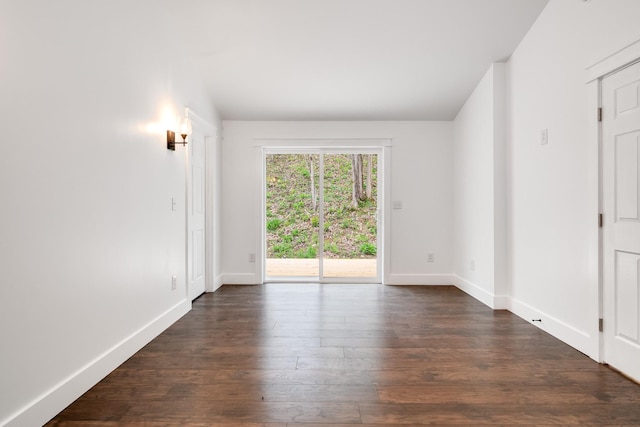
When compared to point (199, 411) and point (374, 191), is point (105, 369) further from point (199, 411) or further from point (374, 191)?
point (374, 191)

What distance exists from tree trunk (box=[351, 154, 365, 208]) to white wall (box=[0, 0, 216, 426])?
8.95ft

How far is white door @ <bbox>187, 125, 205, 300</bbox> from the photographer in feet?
13.2

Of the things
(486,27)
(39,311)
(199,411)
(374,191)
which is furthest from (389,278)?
(39,311)

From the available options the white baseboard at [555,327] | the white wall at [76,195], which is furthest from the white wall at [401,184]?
the white wall at [76,195]

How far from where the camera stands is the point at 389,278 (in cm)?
515

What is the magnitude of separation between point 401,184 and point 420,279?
1.29 m

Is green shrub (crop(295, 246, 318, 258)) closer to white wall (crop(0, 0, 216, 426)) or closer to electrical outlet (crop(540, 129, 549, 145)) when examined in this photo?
white wall (crop(0, 0, 216, 426))

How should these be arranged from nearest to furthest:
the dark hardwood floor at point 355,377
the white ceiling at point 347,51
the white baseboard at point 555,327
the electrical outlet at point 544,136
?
1. the dark hardwood floor at point 355,377
2. the white baseboard at point 555,327
3. the electrical outlet at point 544,136
4. the white ceiling at point 347,51

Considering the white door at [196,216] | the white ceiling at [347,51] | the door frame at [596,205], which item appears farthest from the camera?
the white door at [196,216]

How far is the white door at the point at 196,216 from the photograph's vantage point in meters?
4.02

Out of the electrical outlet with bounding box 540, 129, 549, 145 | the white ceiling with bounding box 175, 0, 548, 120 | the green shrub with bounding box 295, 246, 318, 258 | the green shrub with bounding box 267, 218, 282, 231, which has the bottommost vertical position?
the green shrub with bounding box 295, 246, 318, 258

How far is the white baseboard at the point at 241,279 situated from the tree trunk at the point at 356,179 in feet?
5.42

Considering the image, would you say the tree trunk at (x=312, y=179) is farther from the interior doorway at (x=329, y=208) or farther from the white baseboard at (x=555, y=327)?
the white baseboard at (x=555, y=327)

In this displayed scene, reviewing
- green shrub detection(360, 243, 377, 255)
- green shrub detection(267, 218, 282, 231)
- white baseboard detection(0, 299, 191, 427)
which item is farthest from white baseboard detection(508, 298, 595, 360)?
white baseboard detection(0, 299, 191, 427)
